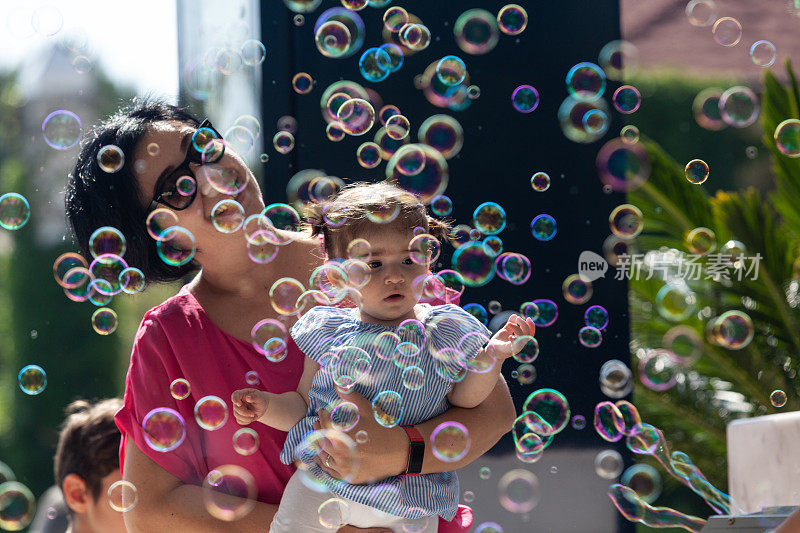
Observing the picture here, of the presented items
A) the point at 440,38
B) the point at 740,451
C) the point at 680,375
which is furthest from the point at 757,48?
the point at 680,375

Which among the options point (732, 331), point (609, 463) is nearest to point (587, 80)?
point (732, 331)

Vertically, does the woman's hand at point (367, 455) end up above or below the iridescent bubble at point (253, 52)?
below

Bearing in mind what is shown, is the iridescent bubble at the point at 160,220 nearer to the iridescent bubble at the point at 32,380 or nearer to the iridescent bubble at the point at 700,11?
the iridescent bubble at the point at 32,380

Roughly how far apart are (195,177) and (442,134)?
0.98 m

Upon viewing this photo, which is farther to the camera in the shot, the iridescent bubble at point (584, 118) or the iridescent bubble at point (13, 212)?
the iridescent bubble at point (584, 118)

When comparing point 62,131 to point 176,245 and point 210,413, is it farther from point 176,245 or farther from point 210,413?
point 210,413

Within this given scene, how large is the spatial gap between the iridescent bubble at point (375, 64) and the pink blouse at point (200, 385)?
107cm

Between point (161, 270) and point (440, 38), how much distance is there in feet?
4.30

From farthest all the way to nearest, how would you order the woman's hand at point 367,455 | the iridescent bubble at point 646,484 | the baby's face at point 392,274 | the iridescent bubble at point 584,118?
the iridescent bubble at point 584,118 < the iridescent bubble at point 646,484 < the baby's face at point 392,274 < the woman's hand at point 367,455

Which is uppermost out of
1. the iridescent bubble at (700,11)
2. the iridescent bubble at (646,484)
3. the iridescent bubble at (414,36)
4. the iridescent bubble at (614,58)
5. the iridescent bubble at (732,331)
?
the iridescent bubble at (700,11)

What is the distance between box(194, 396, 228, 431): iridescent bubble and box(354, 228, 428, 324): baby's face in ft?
1.20

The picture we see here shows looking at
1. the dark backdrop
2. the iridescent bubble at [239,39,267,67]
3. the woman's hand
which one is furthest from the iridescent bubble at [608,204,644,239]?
the woman's hand

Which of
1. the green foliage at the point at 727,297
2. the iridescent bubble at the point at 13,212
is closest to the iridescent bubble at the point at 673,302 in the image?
the iridescent bubble at the point at 13,212

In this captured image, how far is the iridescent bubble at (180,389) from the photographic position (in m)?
1.77
